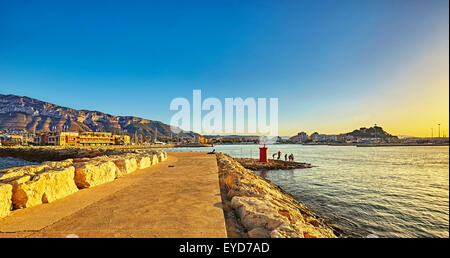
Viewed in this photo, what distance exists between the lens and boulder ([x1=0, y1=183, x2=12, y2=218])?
3.60 m

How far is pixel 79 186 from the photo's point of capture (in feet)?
19.1

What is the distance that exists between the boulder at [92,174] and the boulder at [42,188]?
352mm

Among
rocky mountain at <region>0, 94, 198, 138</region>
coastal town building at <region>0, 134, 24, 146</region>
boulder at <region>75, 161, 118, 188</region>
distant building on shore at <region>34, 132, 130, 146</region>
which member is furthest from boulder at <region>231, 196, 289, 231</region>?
rocky mountain at <region>0, 94, 198, 138</region>

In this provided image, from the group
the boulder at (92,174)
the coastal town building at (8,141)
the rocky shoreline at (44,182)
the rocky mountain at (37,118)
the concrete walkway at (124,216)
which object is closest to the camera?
the concrete walkway at (124,216)

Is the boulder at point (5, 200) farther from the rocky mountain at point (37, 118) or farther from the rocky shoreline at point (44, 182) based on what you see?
the rocky mountain at point (37, 118)

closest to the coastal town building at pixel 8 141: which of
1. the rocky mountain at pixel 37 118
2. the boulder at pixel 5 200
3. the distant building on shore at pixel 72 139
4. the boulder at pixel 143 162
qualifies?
the distant building on shore at pixel 72 139

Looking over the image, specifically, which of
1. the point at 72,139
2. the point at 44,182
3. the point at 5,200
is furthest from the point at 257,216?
the point at 72,139

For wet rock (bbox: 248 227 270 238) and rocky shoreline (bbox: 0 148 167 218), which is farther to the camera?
rocky shoreline (bbox: 0 148 167 218)

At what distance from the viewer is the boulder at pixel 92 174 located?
581cm

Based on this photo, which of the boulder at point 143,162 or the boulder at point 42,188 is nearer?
the boulder at point 42,188

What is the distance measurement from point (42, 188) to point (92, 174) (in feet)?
5.62

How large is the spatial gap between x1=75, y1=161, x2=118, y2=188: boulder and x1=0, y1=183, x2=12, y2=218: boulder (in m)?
1.97

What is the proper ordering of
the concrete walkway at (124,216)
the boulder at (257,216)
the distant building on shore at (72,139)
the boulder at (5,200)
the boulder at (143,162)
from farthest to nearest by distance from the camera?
the distant building on shore at (72,139), the boulder at (143,162), the boulder at (5,200), the boulder at (257,216), the concrete walkway at (124,216)

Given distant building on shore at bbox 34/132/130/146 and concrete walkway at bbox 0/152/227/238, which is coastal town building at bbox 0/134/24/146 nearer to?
distant building on shore at bbox 34/132/130/146
